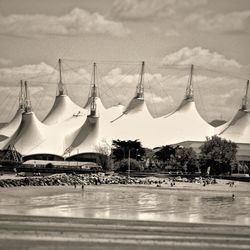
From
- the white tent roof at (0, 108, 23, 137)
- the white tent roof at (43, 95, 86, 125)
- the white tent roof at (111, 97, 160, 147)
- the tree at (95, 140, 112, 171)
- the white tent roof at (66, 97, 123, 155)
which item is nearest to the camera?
the tree at (95, 140, 112, 171)

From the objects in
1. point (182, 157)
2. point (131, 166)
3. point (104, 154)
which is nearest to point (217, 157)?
point (182, 157)

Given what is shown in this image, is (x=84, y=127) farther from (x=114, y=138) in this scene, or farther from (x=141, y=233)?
(x=141, y=233)

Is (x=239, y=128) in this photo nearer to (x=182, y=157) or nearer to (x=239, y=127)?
(x=239, y=127)

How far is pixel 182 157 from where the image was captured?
10012 centimetres

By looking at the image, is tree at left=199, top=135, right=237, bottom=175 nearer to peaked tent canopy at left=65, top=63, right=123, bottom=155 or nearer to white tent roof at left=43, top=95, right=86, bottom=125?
peaked tent canopy at left=65, top=63, right=123, bottom=155

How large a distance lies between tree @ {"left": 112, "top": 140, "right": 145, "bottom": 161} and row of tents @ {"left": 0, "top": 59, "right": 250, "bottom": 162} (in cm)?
1067

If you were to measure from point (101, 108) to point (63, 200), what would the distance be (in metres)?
89.4

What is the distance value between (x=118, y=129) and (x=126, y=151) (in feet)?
57.6

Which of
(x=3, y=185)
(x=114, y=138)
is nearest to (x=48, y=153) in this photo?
(x=114, y=138)

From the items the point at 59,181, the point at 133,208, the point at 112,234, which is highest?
the point at 59,181

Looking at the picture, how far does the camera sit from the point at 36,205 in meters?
35.9

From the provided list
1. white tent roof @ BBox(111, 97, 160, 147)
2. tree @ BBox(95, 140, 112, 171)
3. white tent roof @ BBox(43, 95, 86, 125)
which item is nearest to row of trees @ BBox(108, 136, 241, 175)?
tree @ BBox(95, 140, 112, 171)

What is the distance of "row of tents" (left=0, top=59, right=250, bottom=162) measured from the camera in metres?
118

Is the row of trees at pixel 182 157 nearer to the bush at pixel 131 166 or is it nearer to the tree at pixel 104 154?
the bush at pixel 131 166
